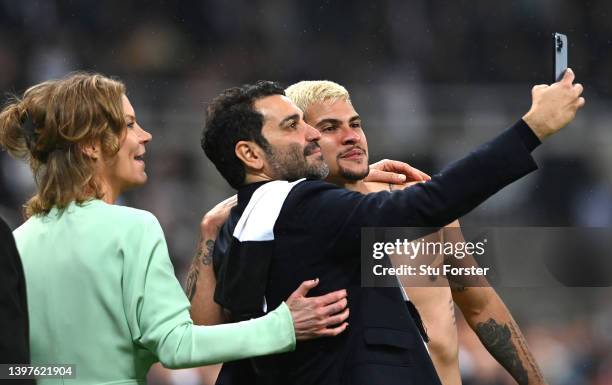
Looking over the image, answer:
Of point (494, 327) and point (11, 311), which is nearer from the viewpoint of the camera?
point (11, 311)

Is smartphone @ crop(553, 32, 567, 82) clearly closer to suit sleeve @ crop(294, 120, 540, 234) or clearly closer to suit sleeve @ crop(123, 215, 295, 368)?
suit sleeve @ crop(294, 120, 540, 234)

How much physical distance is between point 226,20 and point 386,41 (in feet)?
4.80

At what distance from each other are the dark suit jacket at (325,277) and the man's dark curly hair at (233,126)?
0.62ft

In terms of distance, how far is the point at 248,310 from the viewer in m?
2.95

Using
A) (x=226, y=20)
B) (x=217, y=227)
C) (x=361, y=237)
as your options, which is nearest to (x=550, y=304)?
(x=226, y=20)

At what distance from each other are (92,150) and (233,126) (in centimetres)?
56

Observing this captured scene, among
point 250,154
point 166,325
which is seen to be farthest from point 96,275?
point 250,154

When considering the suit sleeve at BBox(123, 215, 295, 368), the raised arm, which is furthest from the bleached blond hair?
the suit sleeve at BBox(123, 215, 295, 368)

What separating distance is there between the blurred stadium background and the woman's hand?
484cm

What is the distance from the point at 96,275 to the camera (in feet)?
8.50

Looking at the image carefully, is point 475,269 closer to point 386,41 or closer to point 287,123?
point 287,123

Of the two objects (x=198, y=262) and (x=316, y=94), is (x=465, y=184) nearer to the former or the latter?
(x=198, y=262)

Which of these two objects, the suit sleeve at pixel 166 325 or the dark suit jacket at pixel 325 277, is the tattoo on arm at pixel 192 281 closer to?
the dark suit jacket at pixel 325 277

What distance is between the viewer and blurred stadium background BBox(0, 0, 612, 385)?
8.30 m
